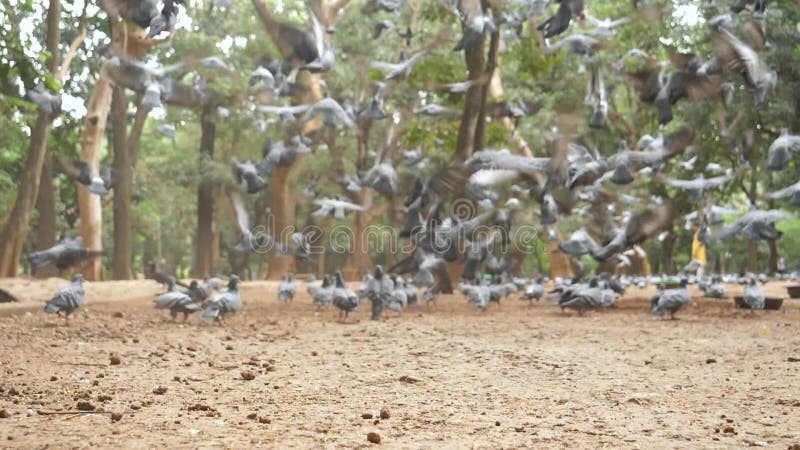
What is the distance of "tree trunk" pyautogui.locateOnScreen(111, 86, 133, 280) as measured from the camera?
22.6 metres

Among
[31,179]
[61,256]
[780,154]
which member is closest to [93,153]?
[31,179]

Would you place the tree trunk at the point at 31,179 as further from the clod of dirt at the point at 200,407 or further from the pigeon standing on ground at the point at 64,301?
the clod of dirt at the point at 200,407

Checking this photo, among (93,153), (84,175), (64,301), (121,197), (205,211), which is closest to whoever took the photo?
(64,301)

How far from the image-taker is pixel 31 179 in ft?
53.3

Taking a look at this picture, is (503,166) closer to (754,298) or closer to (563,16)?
(563,16)

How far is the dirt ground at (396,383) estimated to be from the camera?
4438mm

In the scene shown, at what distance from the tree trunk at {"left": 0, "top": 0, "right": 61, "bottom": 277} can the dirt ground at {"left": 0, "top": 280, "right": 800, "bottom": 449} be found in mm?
5765

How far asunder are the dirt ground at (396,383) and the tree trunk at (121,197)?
38.9ft

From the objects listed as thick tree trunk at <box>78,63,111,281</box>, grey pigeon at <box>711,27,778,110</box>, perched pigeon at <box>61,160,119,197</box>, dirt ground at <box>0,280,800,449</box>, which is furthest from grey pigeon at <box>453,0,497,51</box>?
thick tree trunk at <box>78,63,111,281</box>

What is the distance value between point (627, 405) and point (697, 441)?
3.40 ft

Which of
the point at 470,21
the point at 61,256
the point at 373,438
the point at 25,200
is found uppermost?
the point at 470,21

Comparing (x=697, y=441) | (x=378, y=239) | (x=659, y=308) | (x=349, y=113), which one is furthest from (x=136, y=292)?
(x=378, y=239)

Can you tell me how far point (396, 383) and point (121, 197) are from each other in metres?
18.6

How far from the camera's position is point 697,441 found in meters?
4.35
